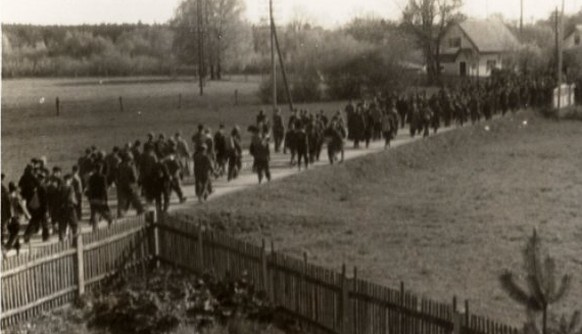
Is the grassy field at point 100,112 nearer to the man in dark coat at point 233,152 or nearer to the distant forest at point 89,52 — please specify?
the distant forest at point 89,52

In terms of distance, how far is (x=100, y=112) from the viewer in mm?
54094

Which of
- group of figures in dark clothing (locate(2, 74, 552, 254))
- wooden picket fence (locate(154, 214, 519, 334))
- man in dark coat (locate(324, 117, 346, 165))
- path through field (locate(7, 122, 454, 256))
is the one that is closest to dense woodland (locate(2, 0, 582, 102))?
group of figures in dark clothing (locate(2, 74, 552, 254))

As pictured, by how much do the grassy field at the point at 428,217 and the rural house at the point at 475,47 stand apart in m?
53.4

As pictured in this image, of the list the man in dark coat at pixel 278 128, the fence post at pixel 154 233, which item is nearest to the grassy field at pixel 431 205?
the man in dark coat at pixel 278 128

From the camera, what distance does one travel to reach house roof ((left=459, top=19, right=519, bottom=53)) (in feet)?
277

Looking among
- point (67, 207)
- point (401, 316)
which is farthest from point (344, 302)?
point (67, 207)

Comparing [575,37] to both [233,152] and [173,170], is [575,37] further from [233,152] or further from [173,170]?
[173,170]

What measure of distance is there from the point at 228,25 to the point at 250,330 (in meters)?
75.8

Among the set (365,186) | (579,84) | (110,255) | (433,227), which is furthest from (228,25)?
(110,255)

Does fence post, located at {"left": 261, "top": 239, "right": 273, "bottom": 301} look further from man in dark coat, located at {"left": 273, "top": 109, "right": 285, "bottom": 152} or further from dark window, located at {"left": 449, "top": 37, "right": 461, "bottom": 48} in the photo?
dark window, located at {"left": 449, "top": 37, "right": 461, "bottom": 48}

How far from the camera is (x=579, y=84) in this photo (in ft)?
180

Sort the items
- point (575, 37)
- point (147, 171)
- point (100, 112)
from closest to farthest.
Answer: point (147, 171), point (100, 112), point (575, 37)

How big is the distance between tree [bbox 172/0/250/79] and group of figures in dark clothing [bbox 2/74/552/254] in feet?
152

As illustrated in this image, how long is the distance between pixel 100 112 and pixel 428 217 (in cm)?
3657
